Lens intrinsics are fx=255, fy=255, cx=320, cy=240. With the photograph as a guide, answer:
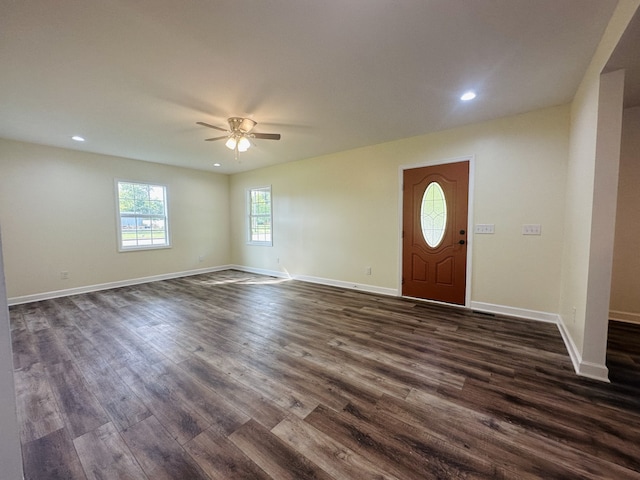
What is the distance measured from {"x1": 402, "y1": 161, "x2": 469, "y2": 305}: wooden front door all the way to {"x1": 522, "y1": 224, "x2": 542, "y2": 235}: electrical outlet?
0.66m

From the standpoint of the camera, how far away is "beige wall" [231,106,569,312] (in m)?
3.09

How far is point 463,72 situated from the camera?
89.6 inches

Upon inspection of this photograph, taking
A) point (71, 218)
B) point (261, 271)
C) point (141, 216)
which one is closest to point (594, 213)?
point (261, 271)

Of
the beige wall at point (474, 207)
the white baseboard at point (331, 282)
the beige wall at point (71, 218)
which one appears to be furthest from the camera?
the white baseboard at point (331, 282)

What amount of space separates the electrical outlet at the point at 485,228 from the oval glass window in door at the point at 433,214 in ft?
1.36

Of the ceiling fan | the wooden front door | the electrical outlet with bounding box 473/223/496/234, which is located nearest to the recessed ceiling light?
the wooden front door

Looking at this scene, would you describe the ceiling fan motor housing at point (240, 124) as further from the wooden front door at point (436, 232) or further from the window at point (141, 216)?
the window at point (141, 216)

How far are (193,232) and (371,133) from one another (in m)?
4.77

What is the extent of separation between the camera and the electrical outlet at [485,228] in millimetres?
3405

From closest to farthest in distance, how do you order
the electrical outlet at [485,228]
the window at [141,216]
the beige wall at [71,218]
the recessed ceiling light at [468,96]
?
1. the recessed ceiling light at [468,96]
2. the electrical outlet at [485,228]
3. the beige wall at [71,218]
4. the window at [141,216]

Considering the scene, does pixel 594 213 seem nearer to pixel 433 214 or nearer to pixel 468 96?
pixel 468 96

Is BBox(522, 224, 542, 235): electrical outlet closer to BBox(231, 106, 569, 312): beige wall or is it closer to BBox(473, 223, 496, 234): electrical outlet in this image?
BBox(231, 106, 569, 312): beige wall

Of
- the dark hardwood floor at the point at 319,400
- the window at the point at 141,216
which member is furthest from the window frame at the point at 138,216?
the dark hardwood floor at the point at 319,400

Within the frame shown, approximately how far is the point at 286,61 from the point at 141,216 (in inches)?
193
